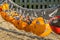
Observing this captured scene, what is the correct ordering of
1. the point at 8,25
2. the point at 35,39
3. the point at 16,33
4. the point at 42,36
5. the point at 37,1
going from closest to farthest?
the point at 42,36 → the point at 35,39 → the point at 16,33 → the point at 8,25 → the point at 37,1

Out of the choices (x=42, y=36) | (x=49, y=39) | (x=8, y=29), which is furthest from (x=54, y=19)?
(x=8, y=29)

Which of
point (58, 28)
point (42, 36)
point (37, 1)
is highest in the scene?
point (58, 28)

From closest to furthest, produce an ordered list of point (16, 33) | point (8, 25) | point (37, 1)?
point (16, 33) → point (8, 25) → point (37, 1)

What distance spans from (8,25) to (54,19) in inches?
81.6

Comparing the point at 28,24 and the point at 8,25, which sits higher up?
the point at 28,24

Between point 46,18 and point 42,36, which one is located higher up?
point 46,18

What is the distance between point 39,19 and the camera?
15.9ft

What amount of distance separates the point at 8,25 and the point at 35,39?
133 centimetres

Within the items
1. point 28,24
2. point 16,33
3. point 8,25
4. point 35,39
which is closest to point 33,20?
point 28,24

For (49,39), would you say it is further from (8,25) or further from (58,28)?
(8,25)

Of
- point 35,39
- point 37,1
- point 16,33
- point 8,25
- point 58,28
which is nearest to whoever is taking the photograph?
point 58,28

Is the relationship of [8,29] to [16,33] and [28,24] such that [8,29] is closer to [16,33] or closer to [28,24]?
[16,33]

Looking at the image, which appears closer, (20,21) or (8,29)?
(20,21)

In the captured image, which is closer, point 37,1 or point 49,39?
point 49,39
